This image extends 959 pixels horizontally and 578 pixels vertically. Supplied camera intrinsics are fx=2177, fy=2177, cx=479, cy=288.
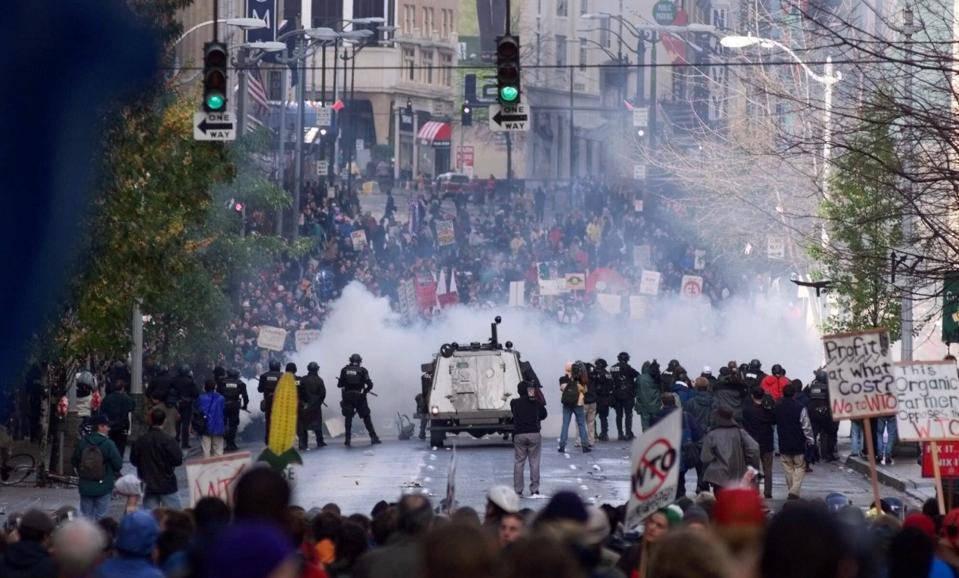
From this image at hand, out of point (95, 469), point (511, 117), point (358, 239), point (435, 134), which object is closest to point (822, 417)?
point (511, 117)

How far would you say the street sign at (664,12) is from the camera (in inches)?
3686

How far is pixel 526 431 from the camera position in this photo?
83.5 feet

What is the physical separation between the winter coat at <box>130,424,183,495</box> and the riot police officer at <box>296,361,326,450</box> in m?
13.3

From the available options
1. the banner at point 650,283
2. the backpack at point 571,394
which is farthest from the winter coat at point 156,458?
the banner at point 650,283

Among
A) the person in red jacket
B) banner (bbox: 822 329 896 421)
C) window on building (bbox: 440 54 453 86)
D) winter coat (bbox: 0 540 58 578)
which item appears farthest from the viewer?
window on building (bbox: 440 54 453 86)

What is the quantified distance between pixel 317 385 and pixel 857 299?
832cm

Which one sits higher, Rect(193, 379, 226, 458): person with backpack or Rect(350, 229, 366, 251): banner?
Rect(350, 229, 366, 251): banner

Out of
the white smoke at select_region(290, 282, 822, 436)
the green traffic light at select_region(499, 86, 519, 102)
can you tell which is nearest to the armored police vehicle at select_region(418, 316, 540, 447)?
the white smoke at select_region(290, 282, 822, 436)

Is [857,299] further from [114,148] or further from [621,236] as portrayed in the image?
[621,236]

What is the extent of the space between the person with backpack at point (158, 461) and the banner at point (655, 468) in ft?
33.6

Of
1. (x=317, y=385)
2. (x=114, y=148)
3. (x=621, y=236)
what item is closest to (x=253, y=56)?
(x=621, y=236)

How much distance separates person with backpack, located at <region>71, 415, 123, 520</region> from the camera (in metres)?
19.7

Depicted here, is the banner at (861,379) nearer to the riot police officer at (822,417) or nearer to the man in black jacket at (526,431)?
the man in black jacket at (526,431)

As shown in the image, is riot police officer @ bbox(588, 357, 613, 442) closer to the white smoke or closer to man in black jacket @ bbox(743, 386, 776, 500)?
the white smoke
